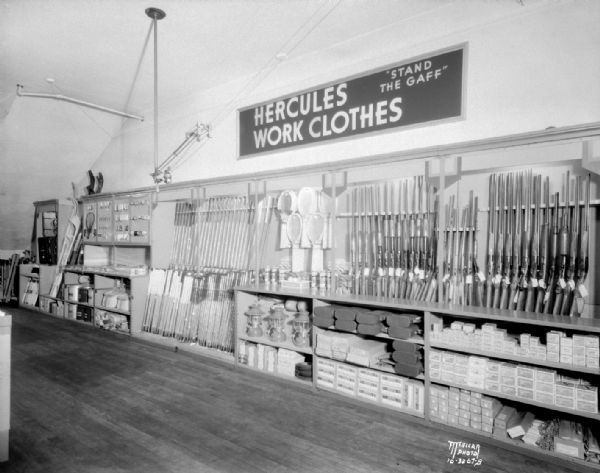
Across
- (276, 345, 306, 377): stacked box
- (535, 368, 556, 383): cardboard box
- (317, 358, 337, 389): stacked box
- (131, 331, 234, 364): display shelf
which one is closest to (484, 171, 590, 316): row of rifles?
(535, 368, 556, 383): cardboard box

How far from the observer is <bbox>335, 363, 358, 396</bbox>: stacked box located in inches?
142

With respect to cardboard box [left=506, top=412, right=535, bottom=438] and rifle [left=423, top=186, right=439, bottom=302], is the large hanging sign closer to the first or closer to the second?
rifle [left=423, top=186, right=439, bottom=302]

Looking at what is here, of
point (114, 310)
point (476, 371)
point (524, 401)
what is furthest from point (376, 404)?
point (114, 310)

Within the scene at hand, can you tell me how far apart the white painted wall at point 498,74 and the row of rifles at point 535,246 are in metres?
0.55

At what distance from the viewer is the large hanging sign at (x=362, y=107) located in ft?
12.8

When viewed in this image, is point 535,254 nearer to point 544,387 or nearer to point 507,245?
point 507,245

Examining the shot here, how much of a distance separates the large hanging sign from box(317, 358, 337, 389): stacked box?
2.45 meters

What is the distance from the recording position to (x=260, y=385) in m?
4.01

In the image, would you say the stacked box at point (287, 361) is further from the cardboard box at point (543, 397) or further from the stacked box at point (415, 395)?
the cardboard box at point (543, 397)

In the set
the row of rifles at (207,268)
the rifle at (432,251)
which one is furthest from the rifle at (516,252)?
the row of rifles at (207,268)

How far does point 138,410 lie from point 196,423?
1.96 feet

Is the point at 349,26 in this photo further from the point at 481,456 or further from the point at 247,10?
the point at 481,456

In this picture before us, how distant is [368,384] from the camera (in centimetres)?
353

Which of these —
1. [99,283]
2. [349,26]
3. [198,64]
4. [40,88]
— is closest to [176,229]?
[99,283]
